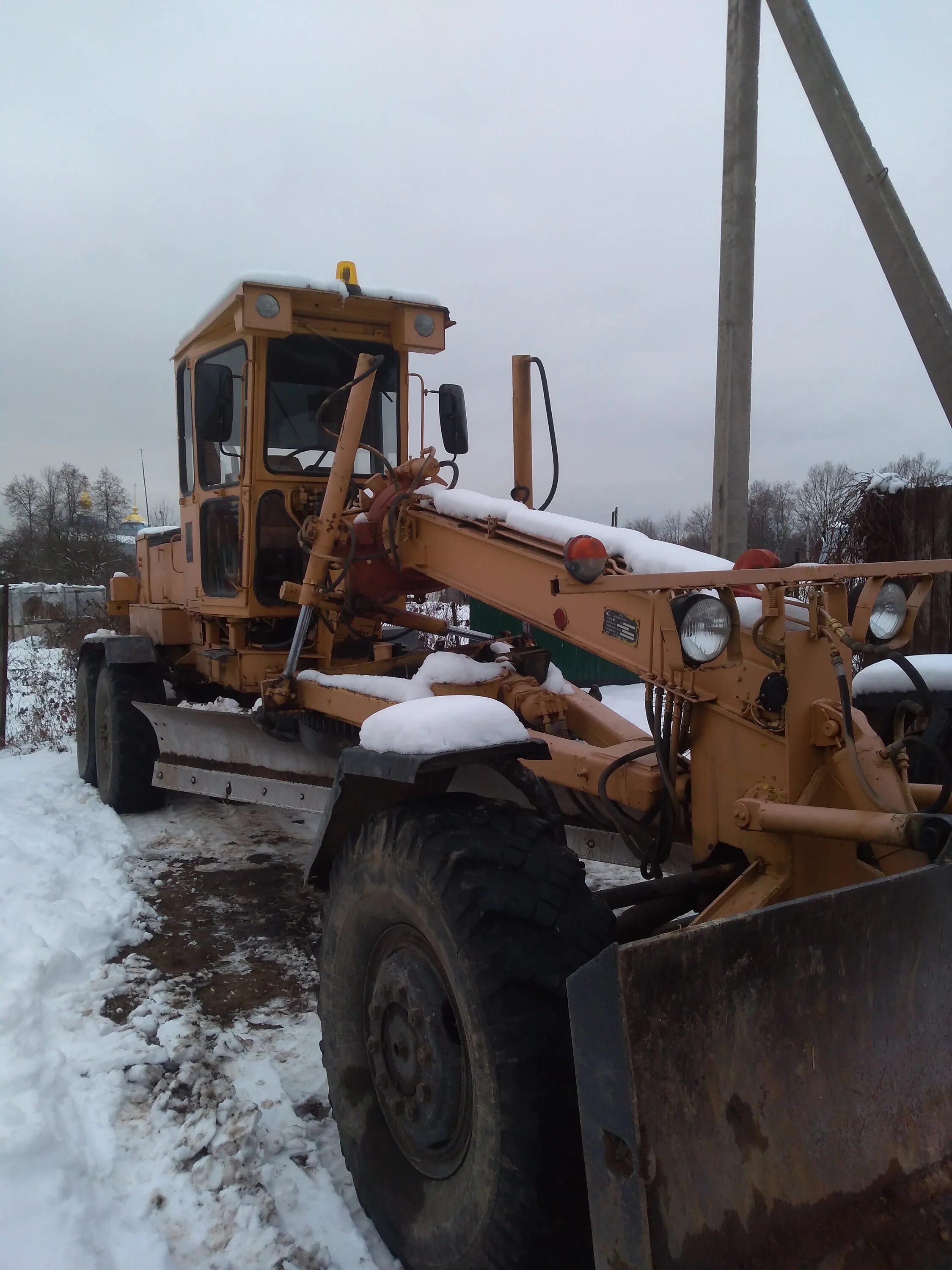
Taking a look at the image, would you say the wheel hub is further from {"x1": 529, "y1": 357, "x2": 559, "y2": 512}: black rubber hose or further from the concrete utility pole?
the concrete utility pole

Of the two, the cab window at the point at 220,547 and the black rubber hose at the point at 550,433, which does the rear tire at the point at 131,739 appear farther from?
the black rubber hose at the point at 550,433

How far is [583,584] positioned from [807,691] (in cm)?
71

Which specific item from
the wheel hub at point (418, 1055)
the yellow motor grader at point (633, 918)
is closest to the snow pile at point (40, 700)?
the yellow motor grader at point (633, 918)

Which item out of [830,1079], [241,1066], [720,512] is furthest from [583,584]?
[720,512]

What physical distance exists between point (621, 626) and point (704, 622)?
571mm

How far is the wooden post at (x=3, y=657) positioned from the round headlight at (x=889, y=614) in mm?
9030

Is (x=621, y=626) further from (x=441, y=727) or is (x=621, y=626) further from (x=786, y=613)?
(x=441, y=727)

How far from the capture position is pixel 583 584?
2.68 metres

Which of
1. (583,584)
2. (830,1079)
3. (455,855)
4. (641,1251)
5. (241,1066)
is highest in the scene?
(583,584)

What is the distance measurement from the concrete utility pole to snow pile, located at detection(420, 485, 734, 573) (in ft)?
11.2

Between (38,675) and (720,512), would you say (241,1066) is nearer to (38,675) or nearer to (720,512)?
(720,512)

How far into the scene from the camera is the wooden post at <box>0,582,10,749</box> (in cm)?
925

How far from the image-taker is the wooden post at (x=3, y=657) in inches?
364

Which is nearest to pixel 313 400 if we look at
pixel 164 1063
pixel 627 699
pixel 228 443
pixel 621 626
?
pixel 228 443
